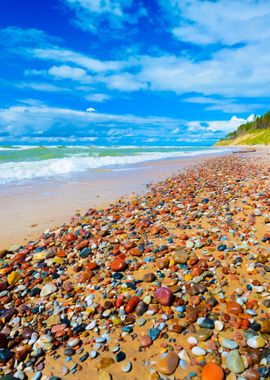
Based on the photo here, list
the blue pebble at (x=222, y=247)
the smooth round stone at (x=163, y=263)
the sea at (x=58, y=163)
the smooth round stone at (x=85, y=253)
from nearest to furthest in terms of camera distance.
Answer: the smooth round stone at (x=163, y=263) < the blue pebble at (x=222, y=247) < the smooth round stone at (x=85, y=253) < the sea at (x=58, y=163)

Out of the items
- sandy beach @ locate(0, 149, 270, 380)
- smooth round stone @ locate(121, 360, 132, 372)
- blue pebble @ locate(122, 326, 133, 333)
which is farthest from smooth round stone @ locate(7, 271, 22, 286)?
smooth round stone @ locate(121, 360, 132, 372)

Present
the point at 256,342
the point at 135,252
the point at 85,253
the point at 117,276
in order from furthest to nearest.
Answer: the point at 85,253 → the point at 135,252 → the point at 117,276 → the point at 256,342

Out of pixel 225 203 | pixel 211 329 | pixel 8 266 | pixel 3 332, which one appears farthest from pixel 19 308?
pixel 225 203

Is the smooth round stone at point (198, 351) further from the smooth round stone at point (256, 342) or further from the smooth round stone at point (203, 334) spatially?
the smooth round stone at point (256, 342)

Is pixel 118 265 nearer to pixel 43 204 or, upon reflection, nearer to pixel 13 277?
pixel 13 277

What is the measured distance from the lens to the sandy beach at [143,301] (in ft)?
7.56

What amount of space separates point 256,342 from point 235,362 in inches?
12.4

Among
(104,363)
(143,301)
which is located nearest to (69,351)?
(104,363)

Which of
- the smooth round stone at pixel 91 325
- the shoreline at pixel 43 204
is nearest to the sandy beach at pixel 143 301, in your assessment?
the smooth round stone at pixel 91 325

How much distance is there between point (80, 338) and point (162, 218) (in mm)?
3467

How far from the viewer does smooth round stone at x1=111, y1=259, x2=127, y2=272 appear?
12.3 ft

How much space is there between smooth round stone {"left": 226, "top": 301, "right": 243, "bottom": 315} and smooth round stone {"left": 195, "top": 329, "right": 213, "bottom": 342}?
1.26 ft

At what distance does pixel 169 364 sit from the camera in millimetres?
2244

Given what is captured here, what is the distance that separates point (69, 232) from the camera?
214 inches
